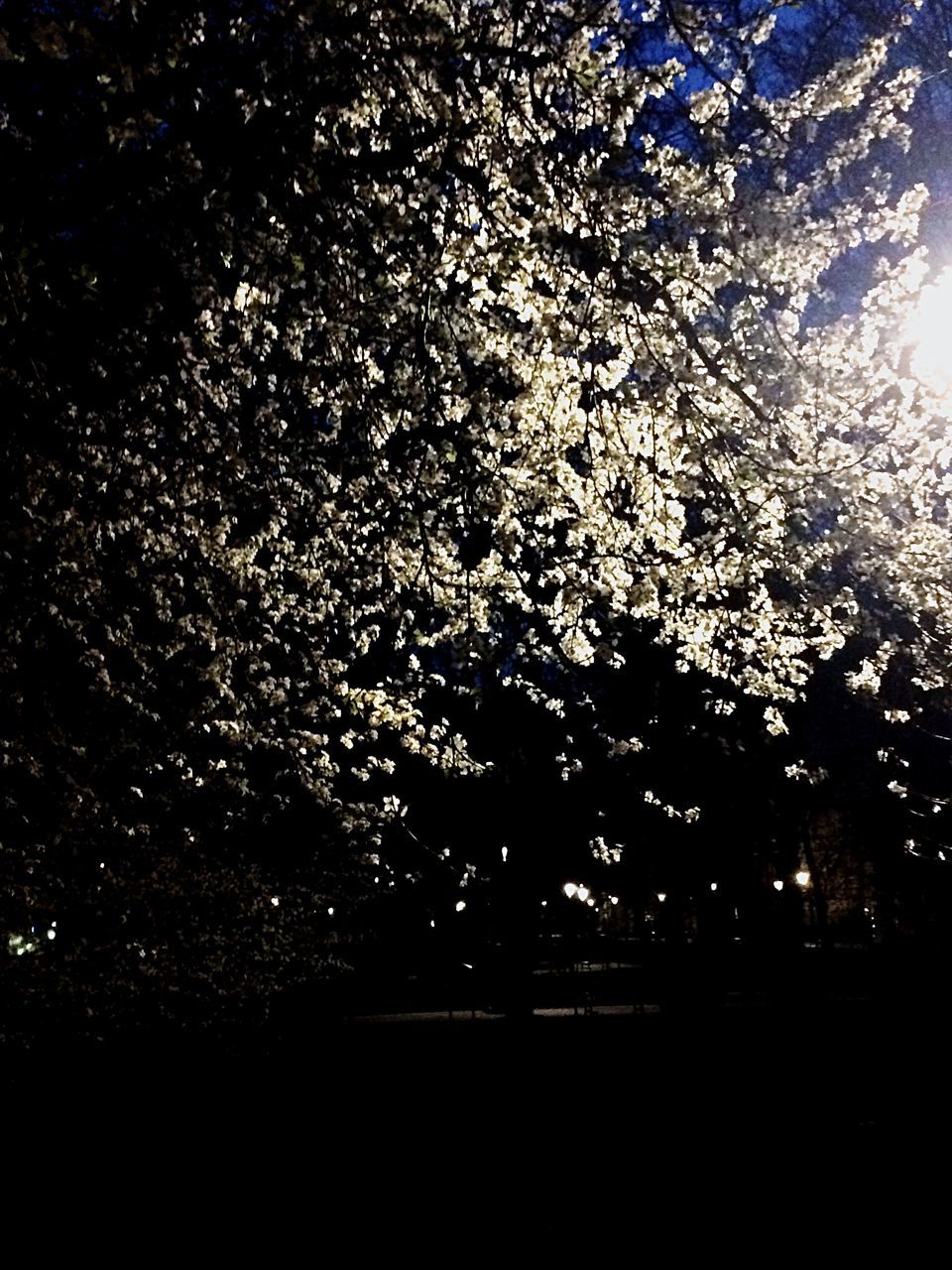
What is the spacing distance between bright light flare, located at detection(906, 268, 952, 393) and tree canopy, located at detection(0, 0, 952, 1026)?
9 centimetres

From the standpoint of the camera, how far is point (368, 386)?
910cm

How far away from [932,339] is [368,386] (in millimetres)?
5980

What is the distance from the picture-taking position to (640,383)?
844cm

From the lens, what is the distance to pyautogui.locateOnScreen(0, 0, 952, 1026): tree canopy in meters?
6.54

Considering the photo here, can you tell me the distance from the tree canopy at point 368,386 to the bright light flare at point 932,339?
0.09m

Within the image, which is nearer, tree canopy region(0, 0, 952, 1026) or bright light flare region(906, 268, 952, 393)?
tree canopy region(0, 0, 952, 1026)

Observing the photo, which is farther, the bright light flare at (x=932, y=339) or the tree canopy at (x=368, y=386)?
the bright light flare at (x=932, y=339)

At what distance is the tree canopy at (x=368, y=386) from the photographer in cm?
654

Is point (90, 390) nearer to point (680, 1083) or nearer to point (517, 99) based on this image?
point (517, 99)

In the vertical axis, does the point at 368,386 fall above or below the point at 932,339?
below

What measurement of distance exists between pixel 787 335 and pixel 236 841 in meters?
10.5

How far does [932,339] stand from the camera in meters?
9.97

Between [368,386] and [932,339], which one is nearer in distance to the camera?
[368,386]

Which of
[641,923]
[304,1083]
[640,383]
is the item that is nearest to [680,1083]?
[304,1083]
